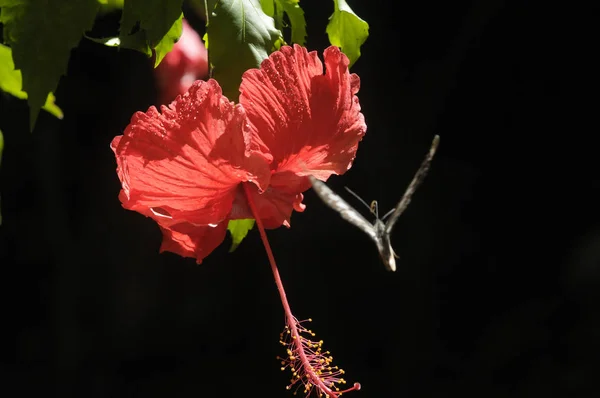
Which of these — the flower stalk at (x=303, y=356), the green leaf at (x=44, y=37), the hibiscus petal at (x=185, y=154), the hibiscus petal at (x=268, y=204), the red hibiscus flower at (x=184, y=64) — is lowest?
the red hibiscus flower at (x=184, y=64)

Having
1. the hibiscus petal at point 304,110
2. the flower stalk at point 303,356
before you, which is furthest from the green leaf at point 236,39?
the flower stalk at point 303,356

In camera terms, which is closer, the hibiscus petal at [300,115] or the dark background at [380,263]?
the hibiscus petal at [300,115]

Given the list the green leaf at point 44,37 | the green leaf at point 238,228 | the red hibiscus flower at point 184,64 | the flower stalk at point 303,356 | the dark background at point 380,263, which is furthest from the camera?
the dark background at point 380,263

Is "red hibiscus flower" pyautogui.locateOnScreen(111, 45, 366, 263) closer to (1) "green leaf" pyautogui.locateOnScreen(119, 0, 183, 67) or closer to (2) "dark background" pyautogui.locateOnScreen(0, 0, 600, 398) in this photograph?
(1) "green leaf" pyautogui.locateOnScreen(119, 0, 183, 67)

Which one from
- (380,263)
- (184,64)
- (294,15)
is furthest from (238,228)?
(380,263)

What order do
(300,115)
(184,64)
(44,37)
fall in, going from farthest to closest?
1. (184,64)
2. (300,115)
3. (44,37)

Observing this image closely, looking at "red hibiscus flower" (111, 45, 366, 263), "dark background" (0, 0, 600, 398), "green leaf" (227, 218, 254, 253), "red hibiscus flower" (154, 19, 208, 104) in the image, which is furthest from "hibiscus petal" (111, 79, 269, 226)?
"dark background" (0, 0, 600, 398)

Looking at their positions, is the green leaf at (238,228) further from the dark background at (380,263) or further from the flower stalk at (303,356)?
the dark background at (380,263)

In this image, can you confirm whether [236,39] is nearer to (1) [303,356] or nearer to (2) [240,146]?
(2) [240,146]

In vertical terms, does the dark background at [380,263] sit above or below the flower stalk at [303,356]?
below
